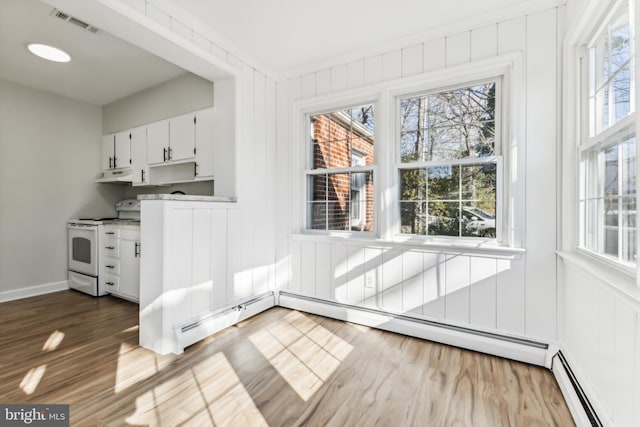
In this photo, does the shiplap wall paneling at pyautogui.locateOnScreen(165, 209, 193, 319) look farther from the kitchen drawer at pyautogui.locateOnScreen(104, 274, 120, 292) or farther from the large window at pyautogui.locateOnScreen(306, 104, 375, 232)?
the kitchen drawer at pyautogui.locateOnScreen(104, 274, 120, 292)

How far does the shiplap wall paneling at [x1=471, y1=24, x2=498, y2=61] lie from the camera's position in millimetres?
2158

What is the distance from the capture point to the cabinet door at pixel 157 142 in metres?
3.50

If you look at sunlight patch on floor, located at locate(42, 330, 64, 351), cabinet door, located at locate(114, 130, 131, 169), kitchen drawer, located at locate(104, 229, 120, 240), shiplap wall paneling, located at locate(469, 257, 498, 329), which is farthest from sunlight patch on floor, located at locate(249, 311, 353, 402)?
cabinet door, located at locate(114, 130, 131, 169)

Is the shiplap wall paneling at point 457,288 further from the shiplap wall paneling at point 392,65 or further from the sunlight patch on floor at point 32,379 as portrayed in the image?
the sunlight patch on floor at point 32,379

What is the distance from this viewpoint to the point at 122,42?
8.86ft

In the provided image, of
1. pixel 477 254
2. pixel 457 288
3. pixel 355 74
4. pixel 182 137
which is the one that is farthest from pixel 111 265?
pixel 477 254

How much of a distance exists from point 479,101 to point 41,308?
4.74 m

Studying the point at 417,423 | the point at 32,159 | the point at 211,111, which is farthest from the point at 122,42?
the point at 417,423

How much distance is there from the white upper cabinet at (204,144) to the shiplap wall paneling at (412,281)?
7.13 feet

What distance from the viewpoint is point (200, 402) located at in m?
1.60

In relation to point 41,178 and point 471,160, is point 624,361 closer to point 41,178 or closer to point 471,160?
point 471,160

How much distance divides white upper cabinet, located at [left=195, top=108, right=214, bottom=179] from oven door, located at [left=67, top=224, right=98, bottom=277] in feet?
5.44

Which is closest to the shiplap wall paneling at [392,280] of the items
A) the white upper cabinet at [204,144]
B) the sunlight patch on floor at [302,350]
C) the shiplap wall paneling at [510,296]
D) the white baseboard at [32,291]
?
the sunlight patch on floor at [302,350]

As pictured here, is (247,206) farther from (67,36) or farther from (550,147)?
(550,147)
